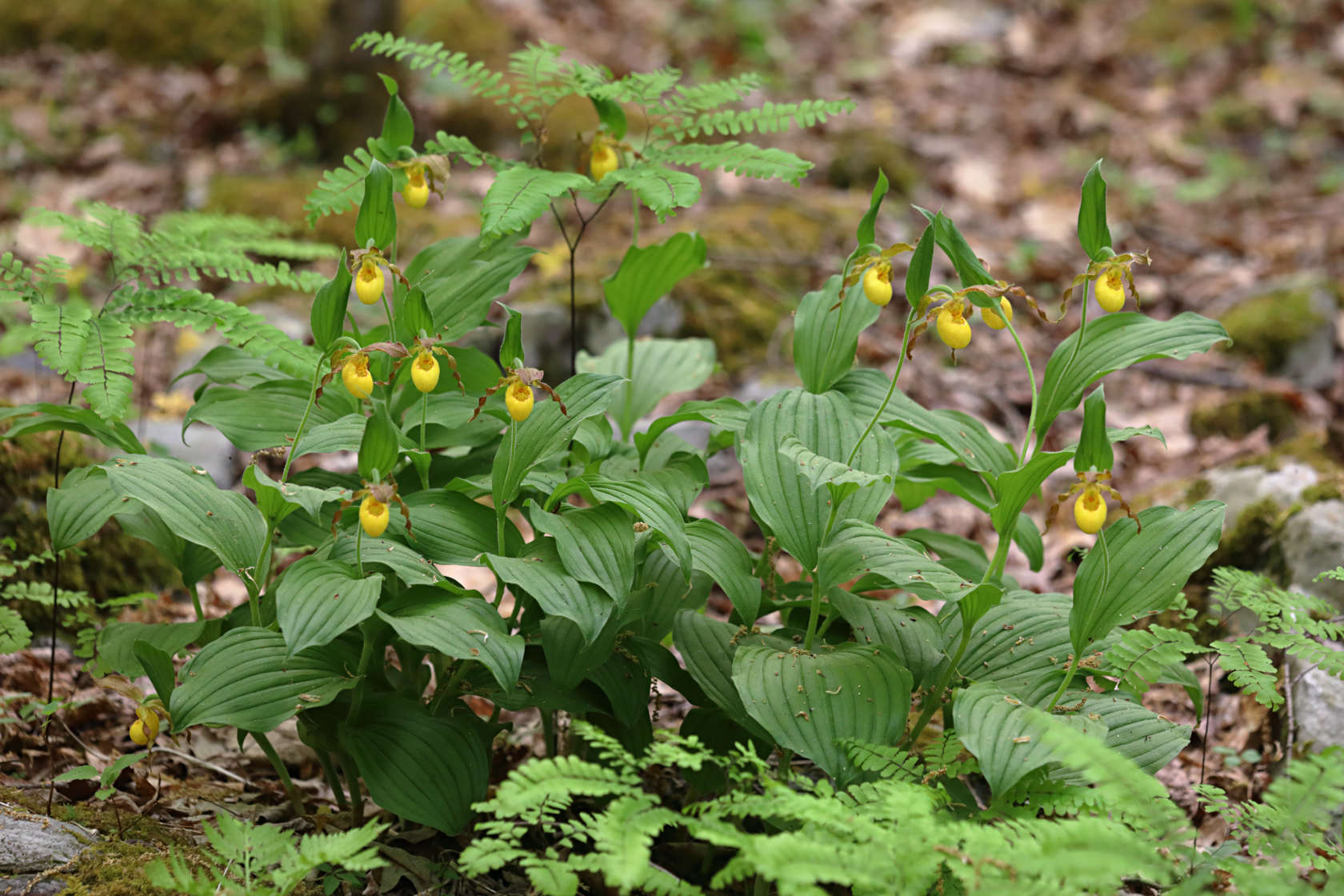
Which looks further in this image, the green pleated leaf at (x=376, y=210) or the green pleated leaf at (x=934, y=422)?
the green pleated leaf at (x=934, y=422)

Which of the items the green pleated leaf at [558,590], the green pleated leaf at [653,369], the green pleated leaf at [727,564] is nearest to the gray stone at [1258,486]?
the green pleated leaf at [653,369]

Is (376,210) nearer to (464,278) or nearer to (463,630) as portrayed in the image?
(464,278)

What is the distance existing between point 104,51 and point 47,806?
6451 millimetres

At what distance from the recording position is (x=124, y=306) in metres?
2.10

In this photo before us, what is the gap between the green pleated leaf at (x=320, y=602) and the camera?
Result: 5.00 ft

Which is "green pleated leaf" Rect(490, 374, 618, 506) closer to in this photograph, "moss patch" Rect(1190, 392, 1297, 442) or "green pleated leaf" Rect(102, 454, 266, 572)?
"green pleated leaf" Rect(102, 454, 266, 572)

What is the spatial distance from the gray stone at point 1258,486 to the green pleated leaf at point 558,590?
1914 mm

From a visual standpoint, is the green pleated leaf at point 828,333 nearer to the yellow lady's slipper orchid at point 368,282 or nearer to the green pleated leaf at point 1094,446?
the green pleated leaf at point 1094,446

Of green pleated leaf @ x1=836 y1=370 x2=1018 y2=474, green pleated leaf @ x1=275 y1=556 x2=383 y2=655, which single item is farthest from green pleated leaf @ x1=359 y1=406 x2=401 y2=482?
green pleated leaf @ x1=836 y1=370 x2=1018 y2=474

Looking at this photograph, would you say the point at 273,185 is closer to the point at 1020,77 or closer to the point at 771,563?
the point at 771,563

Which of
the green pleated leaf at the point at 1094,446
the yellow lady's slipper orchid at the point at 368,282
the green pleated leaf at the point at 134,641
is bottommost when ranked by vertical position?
the green pleated leaf at the point at 134,641

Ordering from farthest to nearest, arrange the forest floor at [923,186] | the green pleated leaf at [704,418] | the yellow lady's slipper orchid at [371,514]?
the forest floor at [923,186] → the green pleated leaf at [704,418] → the yellow lady's slipper orchid at [371,514]

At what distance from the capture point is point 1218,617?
255cm

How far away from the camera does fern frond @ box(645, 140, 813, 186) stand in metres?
1.93
